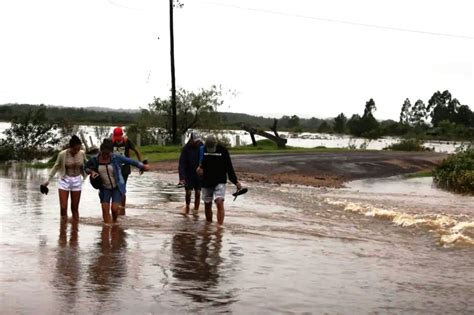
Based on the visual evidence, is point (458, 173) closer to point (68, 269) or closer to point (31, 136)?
point (68, 269)

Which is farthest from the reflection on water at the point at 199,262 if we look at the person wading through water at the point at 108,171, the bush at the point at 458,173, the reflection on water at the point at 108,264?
the bush at the point at 458,173

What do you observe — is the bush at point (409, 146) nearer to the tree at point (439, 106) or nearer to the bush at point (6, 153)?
the bush at point (6, 153)

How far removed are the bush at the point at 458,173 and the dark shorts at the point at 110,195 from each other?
567 inches

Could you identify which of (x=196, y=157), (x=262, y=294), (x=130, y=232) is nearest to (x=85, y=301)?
(x=262, y=294)

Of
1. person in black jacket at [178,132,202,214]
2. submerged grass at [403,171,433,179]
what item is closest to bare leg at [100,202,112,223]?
person in black jacket at [178,132,202,214]

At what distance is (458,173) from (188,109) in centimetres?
2429

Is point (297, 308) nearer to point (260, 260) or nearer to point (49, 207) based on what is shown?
point (260, 260)

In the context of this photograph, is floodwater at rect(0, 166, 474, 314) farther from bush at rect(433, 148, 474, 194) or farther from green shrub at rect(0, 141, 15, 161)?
green shrub at rect(0, 141, 15, 161)

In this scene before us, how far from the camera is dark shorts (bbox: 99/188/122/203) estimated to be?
12.0 m

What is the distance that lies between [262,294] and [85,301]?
187 centimetres

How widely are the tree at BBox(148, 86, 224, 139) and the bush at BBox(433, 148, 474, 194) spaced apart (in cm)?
2098

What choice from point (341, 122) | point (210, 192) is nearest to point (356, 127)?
point (341, 122)

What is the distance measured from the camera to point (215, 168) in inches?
501

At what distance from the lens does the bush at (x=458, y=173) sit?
2341 centimetres
